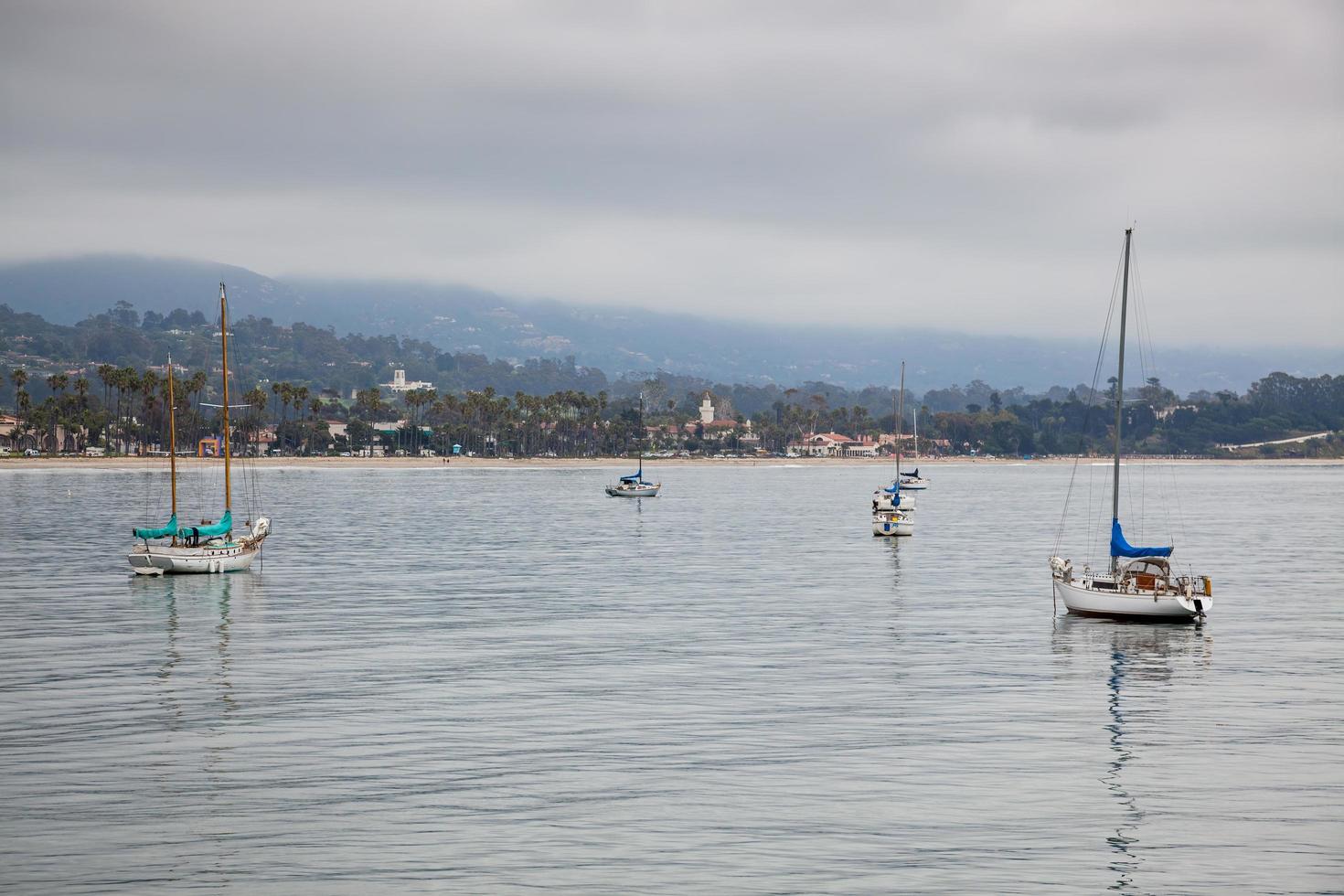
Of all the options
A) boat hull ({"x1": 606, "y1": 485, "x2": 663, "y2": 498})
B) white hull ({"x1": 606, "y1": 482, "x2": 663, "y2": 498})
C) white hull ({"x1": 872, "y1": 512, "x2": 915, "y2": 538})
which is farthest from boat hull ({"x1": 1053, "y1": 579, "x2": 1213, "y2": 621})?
white hull ({"x1": 606, "y1": 482, "x2": 663, "y2": 498})

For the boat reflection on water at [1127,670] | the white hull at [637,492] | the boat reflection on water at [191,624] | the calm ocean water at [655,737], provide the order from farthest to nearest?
1. the white hull at [637,492]
2. the boat reflection on water at [191,624]
3. the boat reflection on water at [1127,670]
4. the calm ocean water at [655,737]

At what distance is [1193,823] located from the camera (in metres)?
25.8

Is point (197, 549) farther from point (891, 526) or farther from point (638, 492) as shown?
point (638, 492)

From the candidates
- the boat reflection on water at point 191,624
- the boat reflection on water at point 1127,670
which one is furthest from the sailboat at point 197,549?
the boat reflection on water at point 1127,670

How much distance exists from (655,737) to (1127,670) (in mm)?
18952

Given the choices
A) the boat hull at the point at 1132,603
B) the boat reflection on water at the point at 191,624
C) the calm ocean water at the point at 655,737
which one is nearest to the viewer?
the calm ocean water at the point at 655,737

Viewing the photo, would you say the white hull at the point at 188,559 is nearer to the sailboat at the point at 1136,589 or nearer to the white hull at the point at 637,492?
the sailboat at the point at 1136,589

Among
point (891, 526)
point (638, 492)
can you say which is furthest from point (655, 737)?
point (638, 492)

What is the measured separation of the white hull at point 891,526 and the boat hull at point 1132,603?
1939 inches

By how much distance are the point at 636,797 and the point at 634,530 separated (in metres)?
88.4

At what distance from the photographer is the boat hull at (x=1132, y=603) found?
5353 centimetres

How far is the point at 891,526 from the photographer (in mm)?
106938

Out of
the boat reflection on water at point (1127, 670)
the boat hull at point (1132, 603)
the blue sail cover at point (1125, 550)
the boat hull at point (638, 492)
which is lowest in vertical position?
the boat hull at point (638, 492)

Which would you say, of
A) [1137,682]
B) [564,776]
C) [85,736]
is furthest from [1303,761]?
[85,736]
